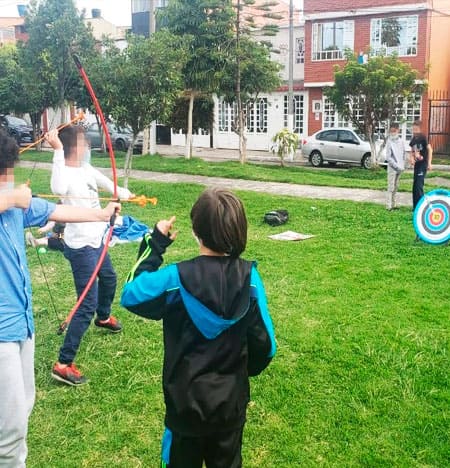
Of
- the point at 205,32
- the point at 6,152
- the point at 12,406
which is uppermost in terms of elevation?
the point at 205,32

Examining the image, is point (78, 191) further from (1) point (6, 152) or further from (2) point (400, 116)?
(2) point (400, 116)

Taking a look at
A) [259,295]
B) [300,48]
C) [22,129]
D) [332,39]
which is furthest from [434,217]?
[300,48]

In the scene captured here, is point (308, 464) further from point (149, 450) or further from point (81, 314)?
point (81, 314)

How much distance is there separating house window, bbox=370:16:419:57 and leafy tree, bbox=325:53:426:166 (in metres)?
6.35

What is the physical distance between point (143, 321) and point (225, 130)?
2641 cm

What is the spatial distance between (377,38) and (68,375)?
2482 cm

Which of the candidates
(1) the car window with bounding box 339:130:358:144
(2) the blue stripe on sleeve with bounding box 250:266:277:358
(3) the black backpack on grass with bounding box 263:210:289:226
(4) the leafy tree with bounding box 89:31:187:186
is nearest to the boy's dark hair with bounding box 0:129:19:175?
(2) the blue stripe on sleeve with bounding box 250:266:277:358

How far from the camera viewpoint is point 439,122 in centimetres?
2609

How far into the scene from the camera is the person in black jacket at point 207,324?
7.80 ft

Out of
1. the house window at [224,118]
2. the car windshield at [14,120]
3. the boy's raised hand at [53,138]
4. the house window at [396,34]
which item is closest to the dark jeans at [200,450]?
the boy's raised hand at [53,138]

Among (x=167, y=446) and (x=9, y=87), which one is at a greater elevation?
(x=9, y=87)

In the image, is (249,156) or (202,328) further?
(249,156)

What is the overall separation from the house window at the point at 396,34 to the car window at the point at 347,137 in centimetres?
544

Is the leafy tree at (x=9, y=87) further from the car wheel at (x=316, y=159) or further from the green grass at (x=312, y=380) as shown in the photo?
the green grass at (x=312, y=380)
